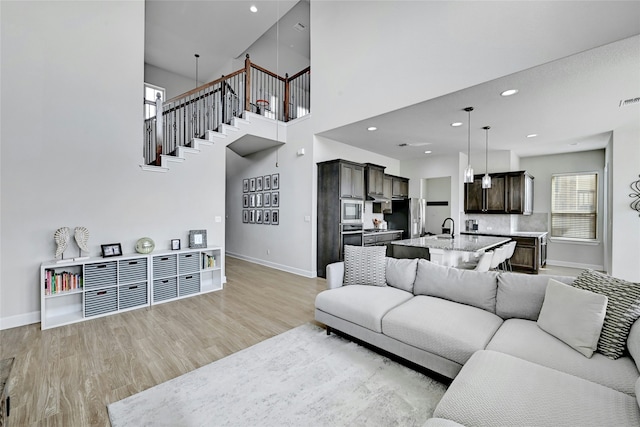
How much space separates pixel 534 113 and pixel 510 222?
11.1ft

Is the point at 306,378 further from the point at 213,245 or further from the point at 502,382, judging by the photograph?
the point at 213,245

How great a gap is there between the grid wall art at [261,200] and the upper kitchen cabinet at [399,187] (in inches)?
119

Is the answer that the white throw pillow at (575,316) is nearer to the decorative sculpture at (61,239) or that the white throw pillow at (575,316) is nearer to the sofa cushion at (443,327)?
the sofa cushion at (443,327)

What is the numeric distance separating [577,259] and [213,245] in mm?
8258

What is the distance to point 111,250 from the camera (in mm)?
3668

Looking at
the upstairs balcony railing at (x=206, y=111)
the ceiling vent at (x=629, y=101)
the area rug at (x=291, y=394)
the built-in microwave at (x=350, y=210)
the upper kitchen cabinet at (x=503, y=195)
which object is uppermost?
the upstairs balcony railing at (x=206, y=111)

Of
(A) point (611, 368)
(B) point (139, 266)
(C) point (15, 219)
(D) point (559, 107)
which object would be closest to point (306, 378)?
(A) point (611, 368)

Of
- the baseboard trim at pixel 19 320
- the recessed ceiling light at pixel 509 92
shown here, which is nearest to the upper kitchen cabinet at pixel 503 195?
the recessed ceiling light at pixel 509 92

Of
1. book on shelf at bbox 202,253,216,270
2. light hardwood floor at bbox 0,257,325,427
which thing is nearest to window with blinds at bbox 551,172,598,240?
light hardwood floor at bbox 0,257,325,427

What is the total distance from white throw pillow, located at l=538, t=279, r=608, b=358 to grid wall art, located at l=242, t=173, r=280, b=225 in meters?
4.91

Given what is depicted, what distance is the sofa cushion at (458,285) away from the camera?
7.86 ft

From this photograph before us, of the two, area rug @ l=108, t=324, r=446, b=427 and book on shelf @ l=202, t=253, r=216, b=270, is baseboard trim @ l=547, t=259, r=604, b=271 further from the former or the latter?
book on shelf @ l=202, t=253, r=216, b=270

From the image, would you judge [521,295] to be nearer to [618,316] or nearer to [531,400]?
[618,316]

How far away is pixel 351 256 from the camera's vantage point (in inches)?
126
